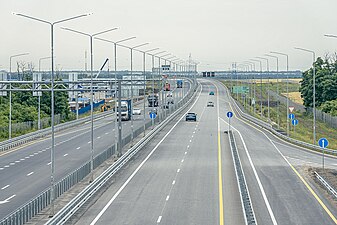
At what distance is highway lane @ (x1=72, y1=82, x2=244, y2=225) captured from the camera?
105 ft

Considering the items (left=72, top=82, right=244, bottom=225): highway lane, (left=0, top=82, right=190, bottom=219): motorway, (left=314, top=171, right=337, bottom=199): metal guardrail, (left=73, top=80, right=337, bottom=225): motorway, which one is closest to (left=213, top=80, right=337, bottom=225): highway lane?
(left=73, top=80, right=337, bottom=225): motorway

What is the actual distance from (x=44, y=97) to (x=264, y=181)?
70.2m

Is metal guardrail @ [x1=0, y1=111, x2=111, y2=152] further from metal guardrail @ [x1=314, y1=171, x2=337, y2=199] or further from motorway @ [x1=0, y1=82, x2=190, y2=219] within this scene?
metal guardrail @ [x1=314, y1=171, x2=337, y2=199]

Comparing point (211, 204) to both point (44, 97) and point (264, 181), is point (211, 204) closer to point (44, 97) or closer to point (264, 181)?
point (264, 181)

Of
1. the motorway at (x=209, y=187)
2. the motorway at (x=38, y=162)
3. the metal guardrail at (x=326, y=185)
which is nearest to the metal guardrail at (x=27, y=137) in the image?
the motorway at (x=38, y=162)

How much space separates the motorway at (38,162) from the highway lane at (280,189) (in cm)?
1338

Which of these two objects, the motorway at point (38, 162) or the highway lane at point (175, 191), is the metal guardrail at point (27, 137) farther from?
the highway lane at point (175, 191)

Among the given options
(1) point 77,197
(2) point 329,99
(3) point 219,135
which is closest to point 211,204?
(1) point 77,197

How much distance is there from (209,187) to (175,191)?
2666mm

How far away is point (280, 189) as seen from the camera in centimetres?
4025

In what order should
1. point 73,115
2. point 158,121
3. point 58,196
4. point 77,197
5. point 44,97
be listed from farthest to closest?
point 73,115
point 44,97
point 158,121
point 58,196
point 77,197

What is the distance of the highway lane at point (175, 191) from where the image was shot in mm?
31875

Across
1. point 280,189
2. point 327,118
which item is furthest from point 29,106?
point 280,189

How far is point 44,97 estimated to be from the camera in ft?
354
